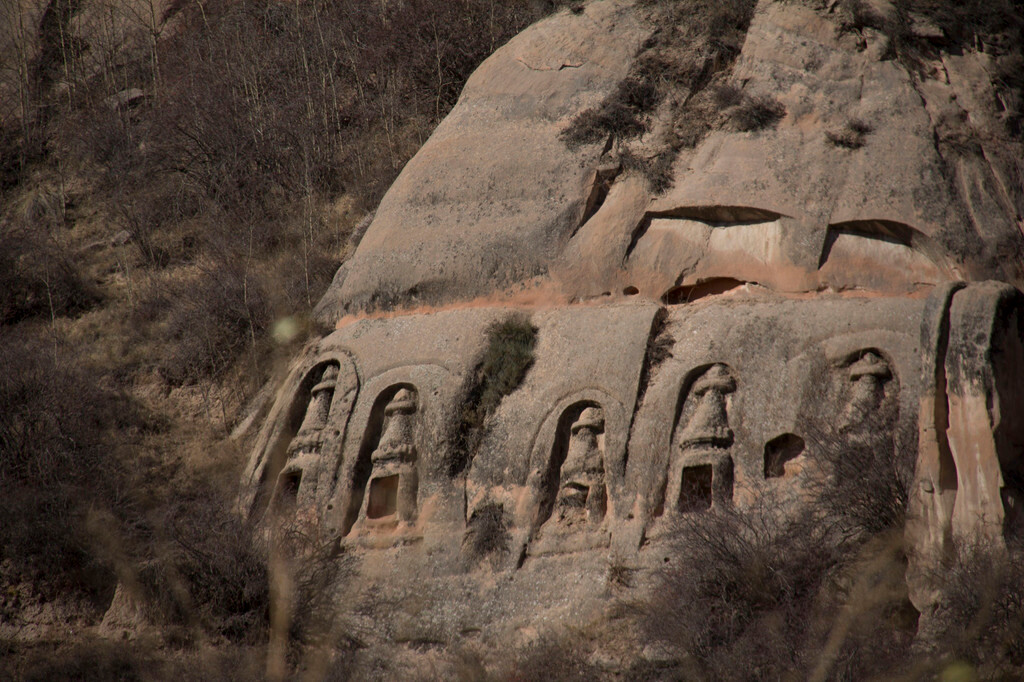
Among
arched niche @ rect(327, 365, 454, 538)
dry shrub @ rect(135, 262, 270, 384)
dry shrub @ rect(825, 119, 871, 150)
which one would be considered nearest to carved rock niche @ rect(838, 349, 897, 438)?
dry shrub @ rect(825, 119, 871, 150)

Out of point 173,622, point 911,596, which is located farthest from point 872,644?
point 173,622

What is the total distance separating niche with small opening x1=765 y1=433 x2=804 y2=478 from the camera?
968 cm

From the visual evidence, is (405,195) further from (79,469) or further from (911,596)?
(911,596)

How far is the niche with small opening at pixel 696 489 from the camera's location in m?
9.78

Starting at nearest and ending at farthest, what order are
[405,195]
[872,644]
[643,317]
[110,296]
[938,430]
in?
[872,644]
[938,430]
[643,317]
[405,195]
[110,296]

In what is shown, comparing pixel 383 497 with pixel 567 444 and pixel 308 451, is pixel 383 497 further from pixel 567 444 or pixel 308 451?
pixel 567 444

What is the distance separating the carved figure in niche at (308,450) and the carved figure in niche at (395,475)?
2.20 ft

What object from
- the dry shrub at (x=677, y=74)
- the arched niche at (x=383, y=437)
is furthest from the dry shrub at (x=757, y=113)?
the arched niche at (x=383, y=437)

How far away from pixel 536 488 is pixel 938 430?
371 centimetres

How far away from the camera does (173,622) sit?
1081cm

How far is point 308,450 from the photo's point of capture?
11703 mm

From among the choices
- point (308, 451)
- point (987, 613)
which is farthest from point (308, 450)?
point (987, 613)

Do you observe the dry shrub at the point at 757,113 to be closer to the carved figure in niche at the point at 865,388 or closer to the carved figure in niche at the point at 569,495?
the carved figure in niche at the point at 865,388

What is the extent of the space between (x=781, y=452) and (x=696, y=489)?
0.83 metres
